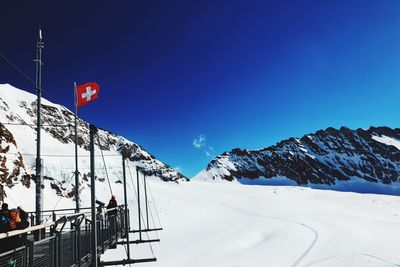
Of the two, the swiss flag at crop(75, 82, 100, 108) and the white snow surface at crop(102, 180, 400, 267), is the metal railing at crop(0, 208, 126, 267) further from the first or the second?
the white snow surface at crop(102, 180, 400, 267)

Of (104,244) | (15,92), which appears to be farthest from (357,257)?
(15,92)

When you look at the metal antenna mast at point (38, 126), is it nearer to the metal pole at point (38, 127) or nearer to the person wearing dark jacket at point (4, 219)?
the metal pole at point (38, 127)

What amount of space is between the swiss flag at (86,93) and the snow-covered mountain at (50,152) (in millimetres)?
1654

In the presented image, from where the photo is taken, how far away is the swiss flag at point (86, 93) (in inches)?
830

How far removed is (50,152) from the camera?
236 feet

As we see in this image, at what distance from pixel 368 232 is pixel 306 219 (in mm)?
11114

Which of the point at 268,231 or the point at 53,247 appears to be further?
the point at 268,231

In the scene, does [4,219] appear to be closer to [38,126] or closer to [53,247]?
[53,247]

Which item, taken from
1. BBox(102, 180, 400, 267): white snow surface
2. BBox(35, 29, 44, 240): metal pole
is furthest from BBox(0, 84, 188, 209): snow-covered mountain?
BBox(102, 180, 400, 267): white snow surface

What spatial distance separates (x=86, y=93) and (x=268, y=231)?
34.7 metres

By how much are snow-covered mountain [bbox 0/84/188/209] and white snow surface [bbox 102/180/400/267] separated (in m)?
10.5

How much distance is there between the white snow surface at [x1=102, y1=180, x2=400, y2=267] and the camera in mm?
36156

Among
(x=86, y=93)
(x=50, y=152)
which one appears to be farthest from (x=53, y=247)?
(x=50, y=152)

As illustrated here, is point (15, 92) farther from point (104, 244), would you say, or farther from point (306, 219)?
point (104, 244)
